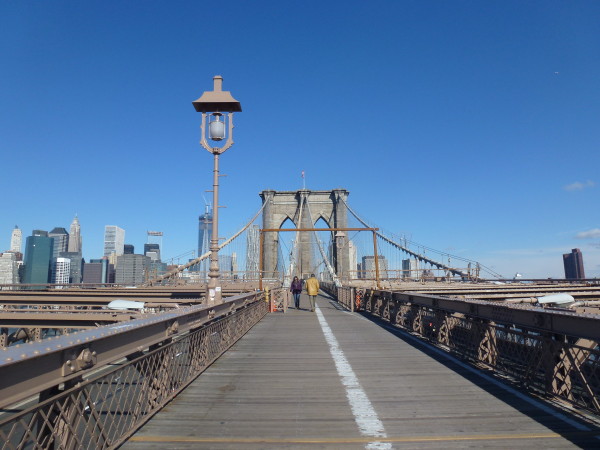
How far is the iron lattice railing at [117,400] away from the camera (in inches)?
99.1

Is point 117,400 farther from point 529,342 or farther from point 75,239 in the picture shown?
point 75,239

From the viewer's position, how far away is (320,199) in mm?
68938

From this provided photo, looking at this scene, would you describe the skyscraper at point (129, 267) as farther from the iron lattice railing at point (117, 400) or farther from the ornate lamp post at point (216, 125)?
the iron lattice railing at point (117, 400)

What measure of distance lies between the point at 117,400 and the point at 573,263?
9774 cm

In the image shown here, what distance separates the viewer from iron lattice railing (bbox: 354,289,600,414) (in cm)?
400

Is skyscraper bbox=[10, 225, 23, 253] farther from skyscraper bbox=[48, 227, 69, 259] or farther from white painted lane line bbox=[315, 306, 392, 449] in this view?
white painted lane line bbox=[315, 306, 392, 449]

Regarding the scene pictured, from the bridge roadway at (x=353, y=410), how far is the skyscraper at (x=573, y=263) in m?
86.3

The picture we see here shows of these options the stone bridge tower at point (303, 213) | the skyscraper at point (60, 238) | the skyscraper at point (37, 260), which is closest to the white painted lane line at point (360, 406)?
the stone bridge tower at point (303, 213)

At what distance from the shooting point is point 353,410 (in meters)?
4.11

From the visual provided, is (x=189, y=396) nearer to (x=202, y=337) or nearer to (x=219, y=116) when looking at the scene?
(x=202, y=337)

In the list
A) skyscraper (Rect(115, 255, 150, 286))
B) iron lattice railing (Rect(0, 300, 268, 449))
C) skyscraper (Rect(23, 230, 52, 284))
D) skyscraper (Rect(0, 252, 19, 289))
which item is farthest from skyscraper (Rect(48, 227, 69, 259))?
iron lattice railing (Rect(0, 300, 268, 449))

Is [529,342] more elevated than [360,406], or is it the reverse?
[529,342]

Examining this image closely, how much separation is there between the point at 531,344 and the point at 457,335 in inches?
101

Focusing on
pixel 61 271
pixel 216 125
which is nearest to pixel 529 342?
pixel 216 125
